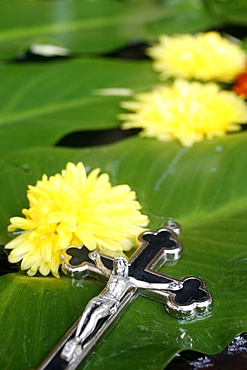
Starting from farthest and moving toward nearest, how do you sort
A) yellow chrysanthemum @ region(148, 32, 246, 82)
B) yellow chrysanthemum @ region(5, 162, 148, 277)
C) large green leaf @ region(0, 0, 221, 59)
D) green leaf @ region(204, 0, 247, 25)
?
green leaf @ region(204, 0, 247, 25), large green leaf @ region(0, 0, 221, 59), yellow chrysanthemum @ region(148, 32, 246, 82), yellow chrysanthemum @ region(5, 162, 148, 277)

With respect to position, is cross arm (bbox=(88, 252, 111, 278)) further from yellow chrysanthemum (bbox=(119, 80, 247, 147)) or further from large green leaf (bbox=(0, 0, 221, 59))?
large green leaf (bbox=(0, 0, 221, 59))

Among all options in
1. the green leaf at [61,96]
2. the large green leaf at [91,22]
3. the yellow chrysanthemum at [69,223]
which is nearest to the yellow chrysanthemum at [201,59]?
the green leaf at [61,96]

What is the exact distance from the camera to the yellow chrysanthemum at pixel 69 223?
562 millimetres

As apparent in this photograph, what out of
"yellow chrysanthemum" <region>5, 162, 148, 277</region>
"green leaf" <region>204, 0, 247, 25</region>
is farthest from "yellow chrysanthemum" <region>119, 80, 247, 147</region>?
"green leaf" <region>204, 0, 247, 25</region>

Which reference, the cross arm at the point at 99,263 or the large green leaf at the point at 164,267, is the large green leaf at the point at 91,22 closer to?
the large green leaf at the point at 164,267

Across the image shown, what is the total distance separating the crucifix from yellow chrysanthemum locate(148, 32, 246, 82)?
1.55 ft

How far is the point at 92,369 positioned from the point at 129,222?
0.17 metres

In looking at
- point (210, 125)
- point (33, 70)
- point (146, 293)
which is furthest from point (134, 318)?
point (33, 70)

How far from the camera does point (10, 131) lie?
853 millimetres

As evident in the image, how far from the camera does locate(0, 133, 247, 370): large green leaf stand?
48 centimetres

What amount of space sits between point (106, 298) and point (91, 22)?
91 cm

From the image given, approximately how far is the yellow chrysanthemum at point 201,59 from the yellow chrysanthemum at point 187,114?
0.36ft

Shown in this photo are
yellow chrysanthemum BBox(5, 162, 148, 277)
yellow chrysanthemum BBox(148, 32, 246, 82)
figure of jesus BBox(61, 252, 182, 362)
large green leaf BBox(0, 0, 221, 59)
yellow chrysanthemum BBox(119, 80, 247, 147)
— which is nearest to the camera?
figure of jesus BBox(61, 252, 182, 362)

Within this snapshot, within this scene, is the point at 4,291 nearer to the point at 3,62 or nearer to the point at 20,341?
the point at 20,341
